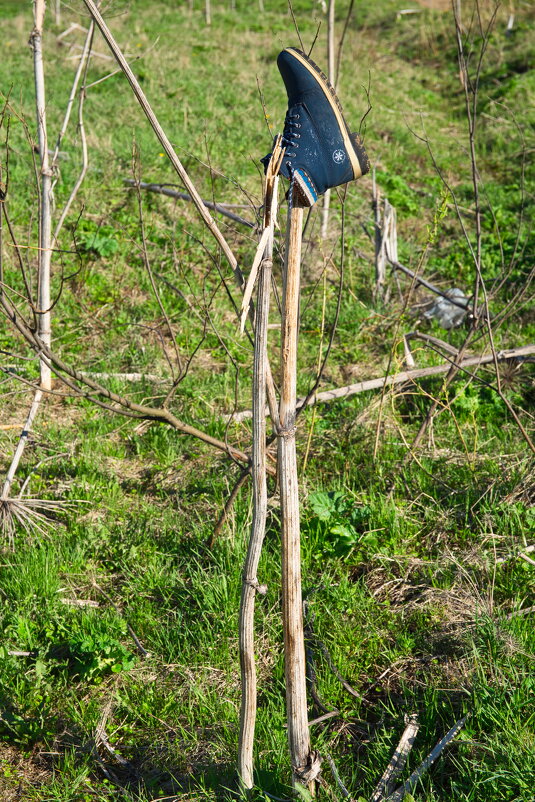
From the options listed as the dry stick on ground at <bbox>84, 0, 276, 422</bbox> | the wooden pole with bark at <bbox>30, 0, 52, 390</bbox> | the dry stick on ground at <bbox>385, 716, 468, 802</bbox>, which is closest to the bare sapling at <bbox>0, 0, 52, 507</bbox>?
the wooden pole with bark at <bbox>30, 0, 52, 390</bbox>

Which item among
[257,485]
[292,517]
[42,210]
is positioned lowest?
[292,517]

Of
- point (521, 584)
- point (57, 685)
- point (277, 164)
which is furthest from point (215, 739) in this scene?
point (277, 164)

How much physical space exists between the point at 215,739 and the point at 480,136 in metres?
8.87

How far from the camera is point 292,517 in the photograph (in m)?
1.88

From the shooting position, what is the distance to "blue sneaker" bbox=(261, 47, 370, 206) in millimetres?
1608

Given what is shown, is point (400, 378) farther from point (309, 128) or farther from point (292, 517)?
point (309, 128)

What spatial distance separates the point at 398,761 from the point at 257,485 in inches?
47.2

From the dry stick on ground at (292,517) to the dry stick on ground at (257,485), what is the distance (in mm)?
77

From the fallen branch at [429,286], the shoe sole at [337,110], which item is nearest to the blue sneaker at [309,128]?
the shoe sole at [337,110]

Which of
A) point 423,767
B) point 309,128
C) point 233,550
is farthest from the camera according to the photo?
point 233,550

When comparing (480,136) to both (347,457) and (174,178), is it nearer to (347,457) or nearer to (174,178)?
(174,178)

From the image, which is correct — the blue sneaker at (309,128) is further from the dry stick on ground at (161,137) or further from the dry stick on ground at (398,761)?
the dry stick on ground at (398,761)

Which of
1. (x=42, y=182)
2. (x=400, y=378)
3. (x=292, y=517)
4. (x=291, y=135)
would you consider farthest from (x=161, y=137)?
(x=400, y=378)

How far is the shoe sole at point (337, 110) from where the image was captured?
63.5 inches
